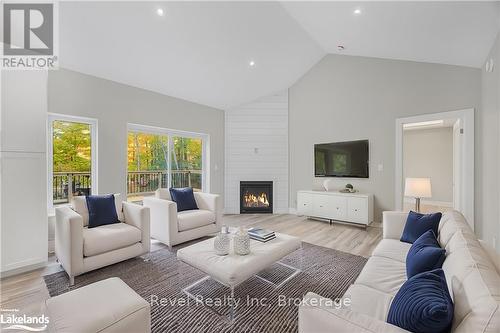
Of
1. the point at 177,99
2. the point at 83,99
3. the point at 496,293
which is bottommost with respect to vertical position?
the point at 496,293

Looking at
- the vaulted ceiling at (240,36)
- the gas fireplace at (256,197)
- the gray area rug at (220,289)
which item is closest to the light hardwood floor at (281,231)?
the gray area rug at (220,289)

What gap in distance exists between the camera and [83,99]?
348cm

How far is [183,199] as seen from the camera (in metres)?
3.75

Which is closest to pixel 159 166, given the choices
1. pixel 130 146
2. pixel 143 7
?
pixel 130 146

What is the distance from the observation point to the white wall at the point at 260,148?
568 cm

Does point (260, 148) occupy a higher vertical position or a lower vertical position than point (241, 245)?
higher

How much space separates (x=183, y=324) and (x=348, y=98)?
4.68 meters

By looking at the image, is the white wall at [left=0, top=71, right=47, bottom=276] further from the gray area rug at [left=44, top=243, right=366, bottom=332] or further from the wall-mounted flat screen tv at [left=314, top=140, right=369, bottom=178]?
the wall-mounted flat screen tv at [left=314, top=140, right=369, bottom=178]

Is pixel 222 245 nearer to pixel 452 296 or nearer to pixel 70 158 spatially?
pixel 452 296

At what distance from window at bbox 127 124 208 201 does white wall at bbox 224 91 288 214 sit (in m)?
0.71

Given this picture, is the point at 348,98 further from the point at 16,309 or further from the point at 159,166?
the point at 16,309

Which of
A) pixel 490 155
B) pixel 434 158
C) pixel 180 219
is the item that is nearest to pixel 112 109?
pixel 180 219

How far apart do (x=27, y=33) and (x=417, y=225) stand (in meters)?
4.68

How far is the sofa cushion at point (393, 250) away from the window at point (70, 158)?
13.1 feet
